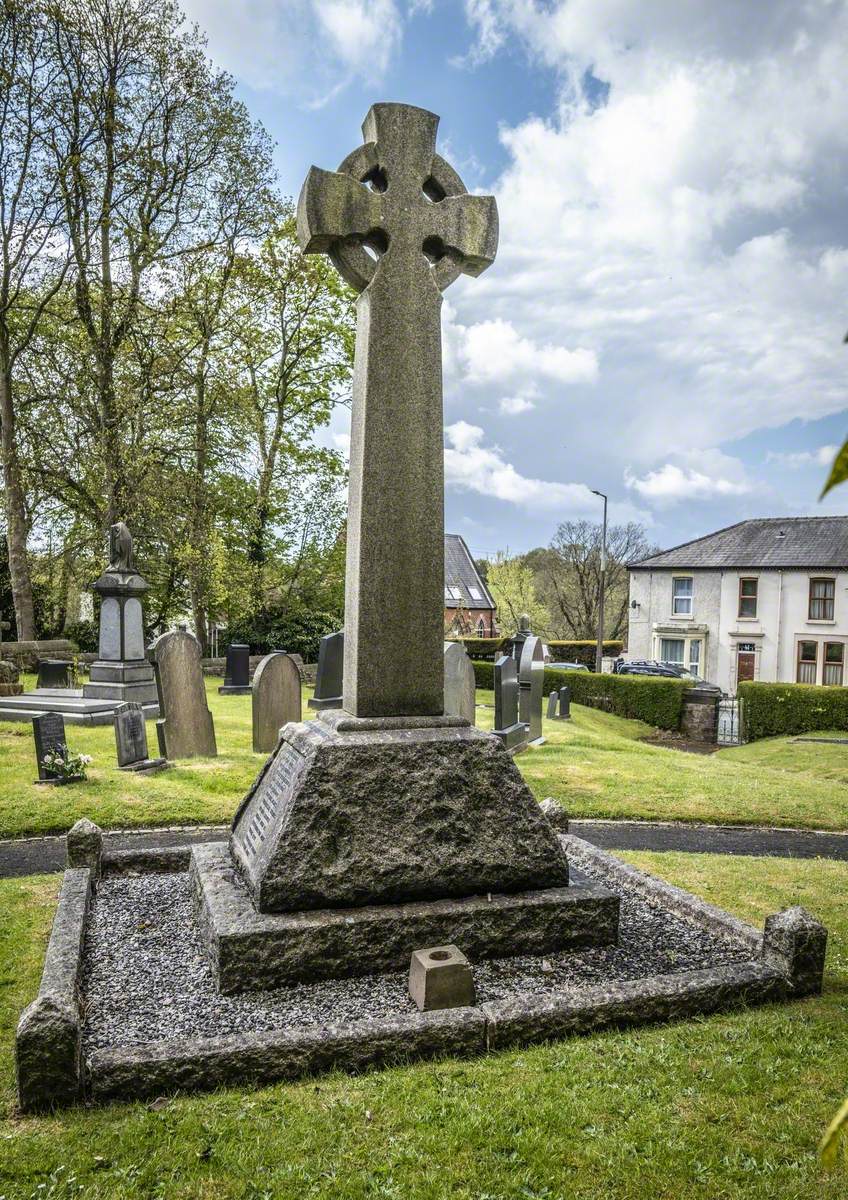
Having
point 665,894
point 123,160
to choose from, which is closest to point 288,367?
point 123,160

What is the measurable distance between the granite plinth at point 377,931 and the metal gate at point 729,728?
2119 centimetres

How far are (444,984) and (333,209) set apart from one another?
173 inches

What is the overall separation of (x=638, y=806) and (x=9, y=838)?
22.6ft

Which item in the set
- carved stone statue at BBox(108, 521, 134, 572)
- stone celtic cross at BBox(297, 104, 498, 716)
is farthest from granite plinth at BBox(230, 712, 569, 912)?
carved stone statue at BBox(108, 521, 134, 572)

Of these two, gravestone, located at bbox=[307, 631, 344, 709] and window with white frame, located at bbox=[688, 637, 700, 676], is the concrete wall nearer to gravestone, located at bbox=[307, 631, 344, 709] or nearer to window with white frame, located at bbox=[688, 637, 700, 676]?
window with white frame, located at bbox=[688, 637, 700, 676]

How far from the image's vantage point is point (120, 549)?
57.2 ft

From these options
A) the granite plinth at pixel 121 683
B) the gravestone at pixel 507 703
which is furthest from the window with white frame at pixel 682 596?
the granite plinth at pixel 121 683

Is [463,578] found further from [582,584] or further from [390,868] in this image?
[390,868]

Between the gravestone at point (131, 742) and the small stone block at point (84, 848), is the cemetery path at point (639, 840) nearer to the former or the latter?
the small stone block at point (84, 848)

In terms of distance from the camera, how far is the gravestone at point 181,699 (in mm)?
10555

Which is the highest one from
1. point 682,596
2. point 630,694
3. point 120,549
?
point 120,549

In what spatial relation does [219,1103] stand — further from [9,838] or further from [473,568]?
[473,568]

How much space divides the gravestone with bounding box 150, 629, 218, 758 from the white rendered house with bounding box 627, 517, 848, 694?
28860mm

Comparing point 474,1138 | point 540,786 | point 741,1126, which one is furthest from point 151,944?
point 540,786
